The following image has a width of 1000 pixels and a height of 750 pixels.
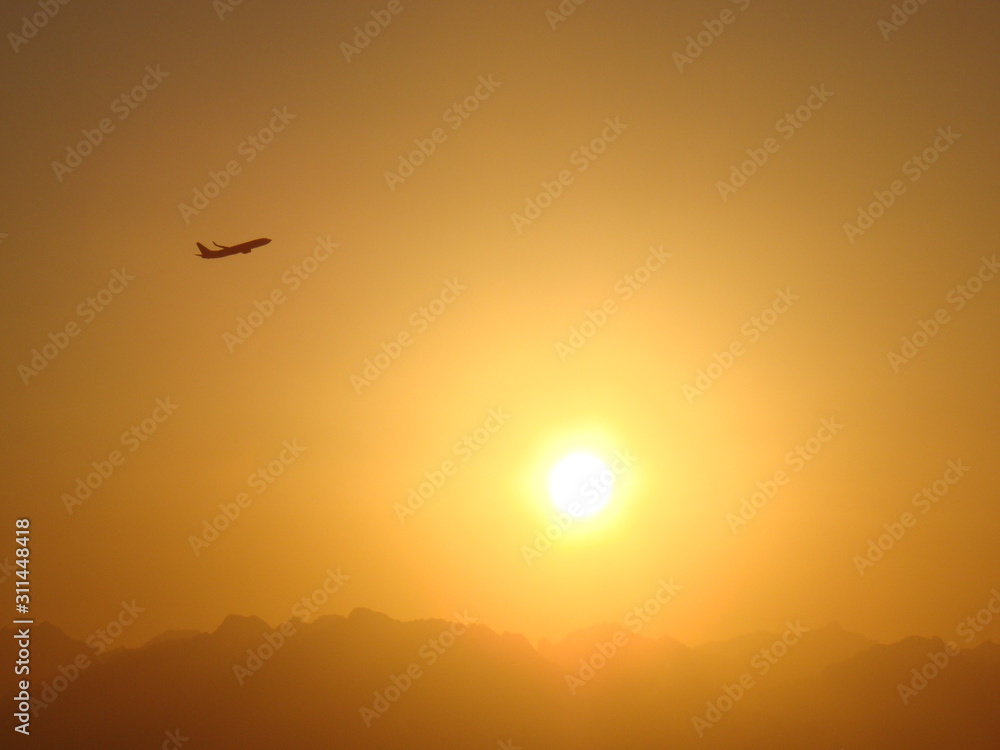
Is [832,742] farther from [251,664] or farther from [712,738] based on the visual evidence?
[251,664]

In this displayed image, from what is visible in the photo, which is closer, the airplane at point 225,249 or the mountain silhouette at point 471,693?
the airplane at point 225,249

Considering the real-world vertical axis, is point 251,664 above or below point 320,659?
below

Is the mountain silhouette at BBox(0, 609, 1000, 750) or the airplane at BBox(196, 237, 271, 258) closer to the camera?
the airplane at BBox(196, 237, 271, 258)

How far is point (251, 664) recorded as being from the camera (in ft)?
354

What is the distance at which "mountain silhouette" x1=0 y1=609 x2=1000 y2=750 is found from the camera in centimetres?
9119

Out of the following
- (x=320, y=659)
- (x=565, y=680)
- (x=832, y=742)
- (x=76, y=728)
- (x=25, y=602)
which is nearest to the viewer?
(x=25, y=602)

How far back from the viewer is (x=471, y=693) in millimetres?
103250

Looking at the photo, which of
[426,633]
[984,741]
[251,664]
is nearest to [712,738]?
[984,741]

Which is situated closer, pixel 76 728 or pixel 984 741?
pixel 76 728

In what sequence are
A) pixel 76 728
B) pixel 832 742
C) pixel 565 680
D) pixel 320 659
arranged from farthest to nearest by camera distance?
1. pixel 565 680
2. pixel 320 659
3. pixel 832 742
4. pixel 76 728

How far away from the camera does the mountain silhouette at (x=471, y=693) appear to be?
91.2 m

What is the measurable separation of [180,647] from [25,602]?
7747 cm

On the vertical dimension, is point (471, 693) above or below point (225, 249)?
below

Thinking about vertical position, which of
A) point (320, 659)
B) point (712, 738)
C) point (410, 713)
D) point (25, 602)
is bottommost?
point (320, 659)
